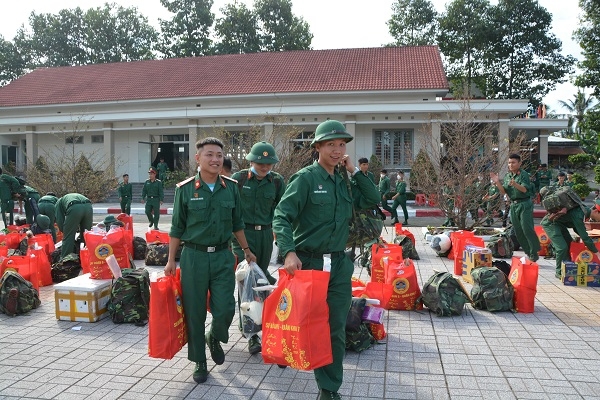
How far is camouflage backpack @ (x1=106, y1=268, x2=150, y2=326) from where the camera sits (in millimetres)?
5653

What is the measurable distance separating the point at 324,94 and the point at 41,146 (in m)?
17.9

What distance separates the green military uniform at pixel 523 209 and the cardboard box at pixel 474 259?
61.7 inches

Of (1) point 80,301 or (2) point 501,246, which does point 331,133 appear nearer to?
(1) point 80,301

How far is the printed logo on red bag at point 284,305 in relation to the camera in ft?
11.0

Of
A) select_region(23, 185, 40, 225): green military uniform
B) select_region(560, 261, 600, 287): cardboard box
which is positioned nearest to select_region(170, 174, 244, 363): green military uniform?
select_region(560, 261, 600, 287): cardboard box

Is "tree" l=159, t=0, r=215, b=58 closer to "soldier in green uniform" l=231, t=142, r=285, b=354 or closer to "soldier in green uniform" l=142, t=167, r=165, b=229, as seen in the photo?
"soldier in green uniform" l=142, t=167, r=165, b=229

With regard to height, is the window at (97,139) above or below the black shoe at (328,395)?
above

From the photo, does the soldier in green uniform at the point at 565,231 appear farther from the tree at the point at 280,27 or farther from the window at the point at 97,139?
the tree at the point at 280,27

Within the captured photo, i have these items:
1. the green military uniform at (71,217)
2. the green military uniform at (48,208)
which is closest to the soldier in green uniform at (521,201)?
the green military uniform at (71,217)

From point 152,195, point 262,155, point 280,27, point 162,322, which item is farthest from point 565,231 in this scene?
point 280,27

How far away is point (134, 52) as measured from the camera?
161 feet

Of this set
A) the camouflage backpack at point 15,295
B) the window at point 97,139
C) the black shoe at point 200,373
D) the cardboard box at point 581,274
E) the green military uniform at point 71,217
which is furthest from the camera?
the window at point 97,139

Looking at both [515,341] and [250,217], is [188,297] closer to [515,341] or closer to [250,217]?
[250,217]

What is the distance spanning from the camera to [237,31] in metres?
43.9
